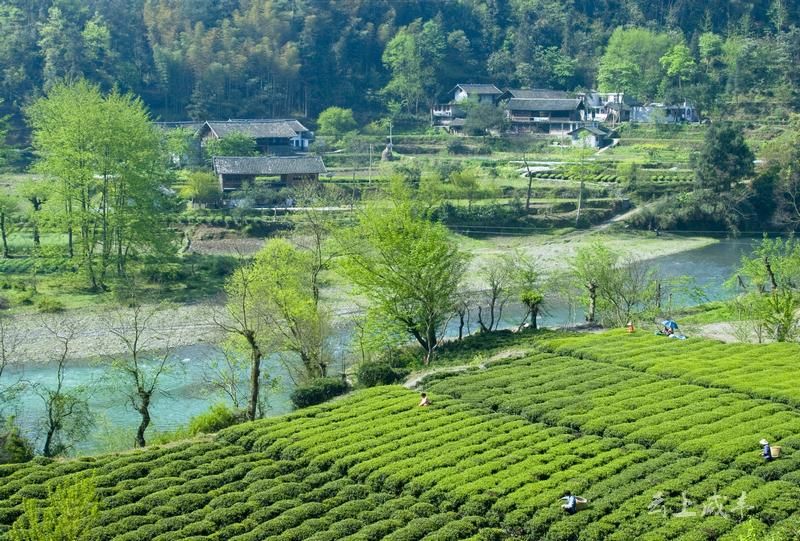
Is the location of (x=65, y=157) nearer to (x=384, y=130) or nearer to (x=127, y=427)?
(x=127, y=427)

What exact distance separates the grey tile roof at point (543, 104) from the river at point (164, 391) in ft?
144

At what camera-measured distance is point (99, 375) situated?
3894cm

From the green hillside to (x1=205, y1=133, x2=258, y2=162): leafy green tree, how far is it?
47.3m

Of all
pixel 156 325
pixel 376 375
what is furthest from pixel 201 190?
pixel 376 375

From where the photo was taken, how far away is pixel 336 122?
87.8m

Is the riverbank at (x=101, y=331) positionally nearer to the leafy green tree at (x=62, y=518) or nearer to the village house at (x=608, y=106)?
the leafy green tree at (x=62, y=518)

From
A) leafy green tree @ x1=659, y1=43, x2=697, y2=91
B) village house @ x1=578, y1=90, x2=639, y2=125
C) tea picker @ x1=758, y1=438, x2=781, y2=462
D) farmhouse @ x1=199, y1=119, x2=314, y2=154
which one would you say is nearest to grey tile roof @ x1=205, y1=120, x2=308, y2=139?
farmhouse @ x1=199, y1=119, x2=314, y2=154

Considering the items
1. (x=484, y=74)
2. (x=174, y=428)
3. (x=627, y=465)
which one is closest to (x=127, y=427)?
(x=174, y=428)

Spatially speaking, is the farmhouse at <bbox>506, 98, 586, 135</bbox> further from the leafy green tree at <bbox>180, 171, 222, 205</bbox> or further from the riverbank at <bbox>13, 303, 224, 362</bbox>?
the riverbank at <bbox>13, 303, 224, 362</bbox>

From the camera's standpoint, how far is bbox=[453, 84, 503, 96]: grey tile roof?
94.9 meters

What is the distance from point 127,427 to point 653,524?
18662mm

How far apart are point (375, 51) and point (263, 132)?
29727 mm

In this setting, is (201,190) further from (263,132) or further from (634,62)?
(634,62)

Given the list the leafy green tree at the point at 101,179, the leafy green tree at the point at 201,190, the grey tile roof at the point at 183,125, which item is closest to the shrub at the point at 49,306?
the leafy green tree at the point at 101,179
